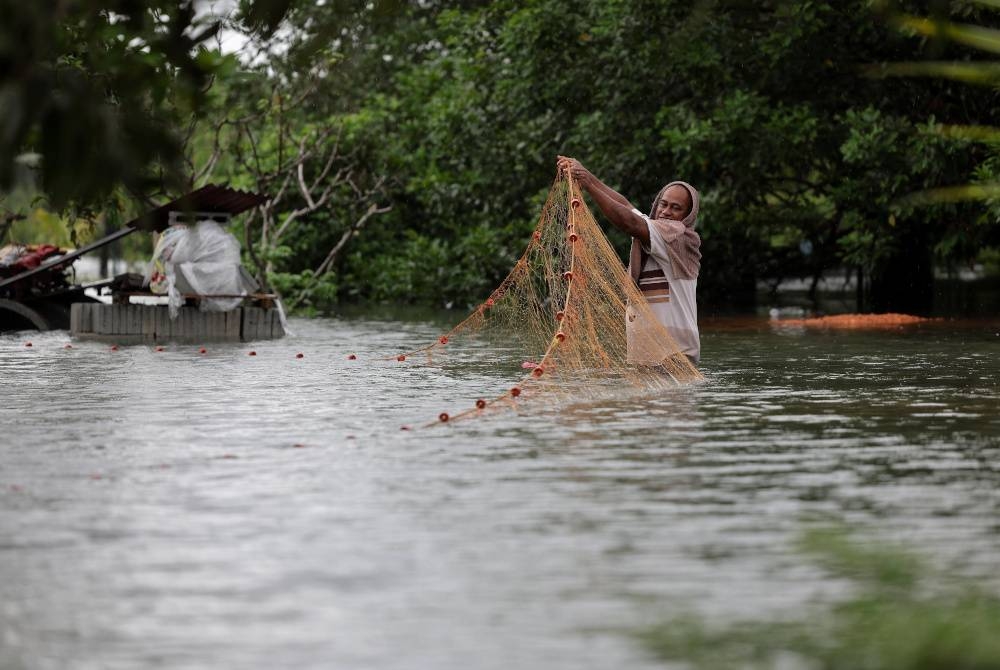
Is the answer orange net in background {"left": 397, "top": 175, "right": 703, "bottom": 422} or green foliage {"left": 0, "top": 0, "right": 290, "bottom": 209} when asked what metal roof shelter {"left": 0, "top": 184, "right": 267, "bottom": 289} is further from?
green foliage {"left": 0, "top": 0, "right": 290, "bottom": 209}

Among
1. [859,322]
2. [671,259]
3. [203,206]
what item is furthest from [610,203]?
[859,322]

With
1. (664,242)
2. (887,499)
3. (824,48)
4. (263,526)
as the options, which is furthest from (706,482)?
(824,48)

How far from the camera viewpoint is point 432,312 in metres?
31.7

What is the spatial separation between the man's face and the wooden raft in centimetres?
828

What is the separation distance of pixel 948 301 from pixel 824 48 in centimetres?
802

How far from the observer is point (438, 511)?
25.5 feet

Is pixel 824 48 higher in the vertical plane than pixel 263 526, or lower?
higher

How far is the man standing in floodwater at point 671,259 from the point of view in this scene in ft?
46.1

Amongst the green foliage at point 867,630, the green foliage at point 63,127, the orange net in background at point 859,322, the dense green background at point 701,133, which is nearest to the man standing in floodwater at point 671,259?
the dense green background at point 701,133

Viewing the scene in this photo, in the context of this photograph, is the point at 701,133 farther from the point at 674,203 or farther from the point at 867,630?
the point at 867,630

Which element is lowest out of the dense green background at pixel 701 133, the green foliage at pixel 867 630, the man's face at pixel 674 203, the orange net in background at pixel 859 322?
the green foliage at pixel 867 630

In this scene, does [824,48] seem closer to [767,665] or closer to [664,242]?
[664,242]

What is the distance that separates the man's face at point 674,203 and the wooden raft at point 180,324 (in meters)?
8.28

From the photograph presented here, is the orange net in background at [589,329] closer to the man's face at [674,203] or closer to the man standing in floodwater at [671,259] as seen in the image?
the man standing in floodwater at [671,259]
